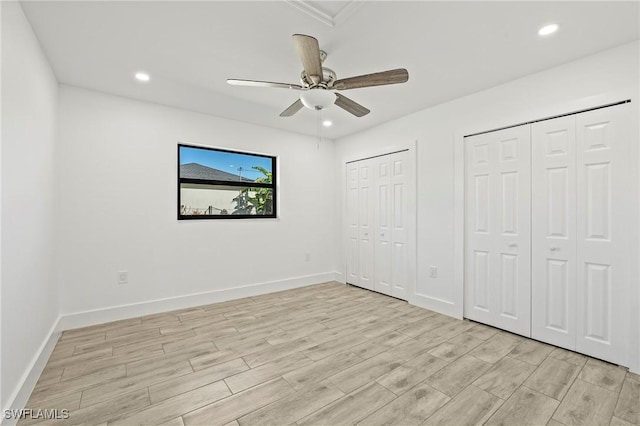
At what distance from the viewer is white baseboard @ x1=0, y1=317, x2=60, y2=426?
165 cm

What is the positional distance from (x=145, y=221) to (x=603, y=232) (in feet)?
14.8

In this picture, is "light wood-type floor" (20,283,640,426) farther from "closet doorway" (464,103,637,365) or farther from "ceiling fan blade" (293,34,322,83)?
"ceiling fan blade" (293,34,322,83)

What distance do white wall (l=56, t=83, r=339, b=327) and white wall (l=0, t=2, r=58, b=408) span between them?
0.42 metres

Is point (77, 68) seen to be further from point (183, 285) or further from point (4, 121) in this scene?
point (183, 285)

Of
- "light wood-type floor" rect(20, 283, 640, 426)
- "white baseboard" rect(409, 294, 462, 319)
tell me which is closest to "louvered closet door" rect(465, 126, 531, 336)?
"white baseboard" rect(409, 294, 462, 319)

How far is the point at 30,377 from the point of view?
195 cm

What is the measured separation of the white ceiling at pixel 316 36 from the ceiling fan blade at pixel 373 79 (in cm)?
34

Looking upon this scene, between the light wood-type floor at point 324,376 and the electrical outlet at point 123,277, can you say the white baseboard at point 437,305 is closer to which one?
the light wood-type floor at point 324,376

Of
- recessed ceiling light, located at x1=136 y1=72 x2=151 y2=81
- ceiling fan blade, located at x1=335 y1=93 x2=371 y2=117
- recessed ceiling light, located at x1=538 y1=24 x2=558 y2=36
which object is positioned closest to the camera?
recessed ceiling light, located at x1=538 y1=24 x2=558 y2=36

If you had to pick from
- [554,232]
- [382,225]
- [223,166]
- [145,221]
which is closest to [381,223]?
[382,225]

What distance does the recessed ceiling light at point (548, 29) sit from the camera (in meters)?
2.02

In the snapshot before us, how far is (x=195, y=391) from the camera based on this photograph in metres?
1.92

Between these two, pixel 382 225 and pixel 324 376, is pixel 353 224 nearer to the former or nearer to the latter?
pixel 382 225

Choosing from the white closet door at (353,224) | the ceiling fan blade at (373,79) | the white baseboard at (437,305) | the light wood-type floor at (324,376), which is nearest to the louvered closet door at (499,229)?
the white baseboard at (437,305)
